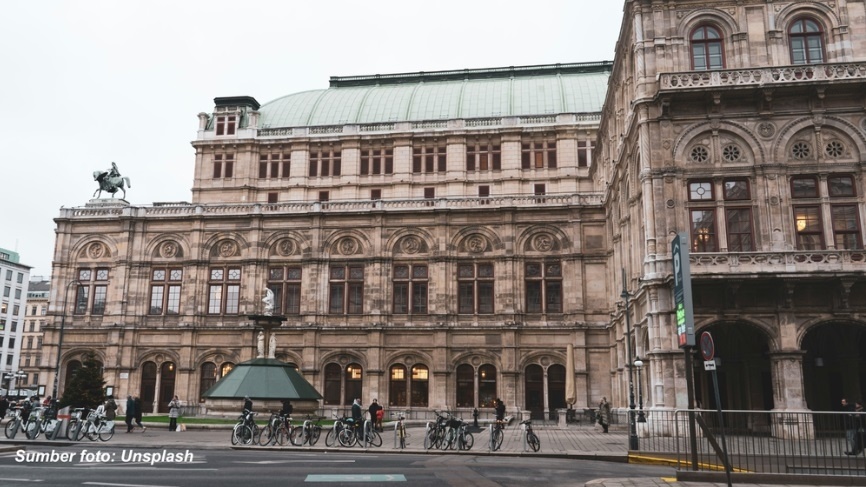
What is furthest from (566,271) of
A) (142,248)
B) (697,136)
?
(142,248)

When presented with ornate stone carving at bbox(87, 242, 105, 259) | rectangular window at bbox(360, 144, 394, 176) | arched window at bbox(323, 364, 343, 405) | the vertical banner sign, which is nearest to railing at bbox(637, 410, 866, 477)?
the vertical banner sign

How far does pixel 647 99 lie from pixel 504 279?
18742 mm

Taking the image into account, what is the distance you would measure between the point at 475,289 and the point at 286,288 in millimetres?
12949

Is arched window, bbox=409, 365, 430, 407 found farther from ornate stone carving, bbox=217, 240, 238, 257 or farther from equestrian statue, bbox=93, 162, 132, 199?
equestrian statue, bbox=93, 162, 132, 199

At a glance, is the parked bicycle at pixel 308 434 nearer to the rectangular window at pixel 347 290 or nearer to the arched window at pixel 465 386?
the arched window at pixel 465 386

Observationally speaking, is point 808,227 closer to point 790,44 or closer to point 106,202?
point 790,44

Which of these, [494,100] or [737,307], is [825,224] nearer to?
[737,307]

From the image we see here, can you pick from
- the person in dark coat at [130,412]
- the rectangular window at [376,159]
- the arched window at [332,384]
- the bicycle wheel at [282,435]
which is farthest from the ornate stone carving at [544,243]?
the person in dark coat at [130,412]

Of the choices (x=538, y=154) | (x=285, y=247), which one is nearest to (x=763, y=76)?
(x=538, y=154)

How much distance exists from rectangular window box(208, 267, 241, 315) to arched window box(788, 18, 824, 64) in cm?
3596

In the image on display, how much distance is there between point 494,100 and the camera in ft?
185

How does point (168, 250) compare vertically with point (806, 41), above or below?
below

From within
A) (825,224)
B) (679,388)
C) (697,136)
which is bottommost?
(679,388)

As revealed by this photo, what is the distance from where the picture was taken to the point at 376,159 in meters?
54.0
